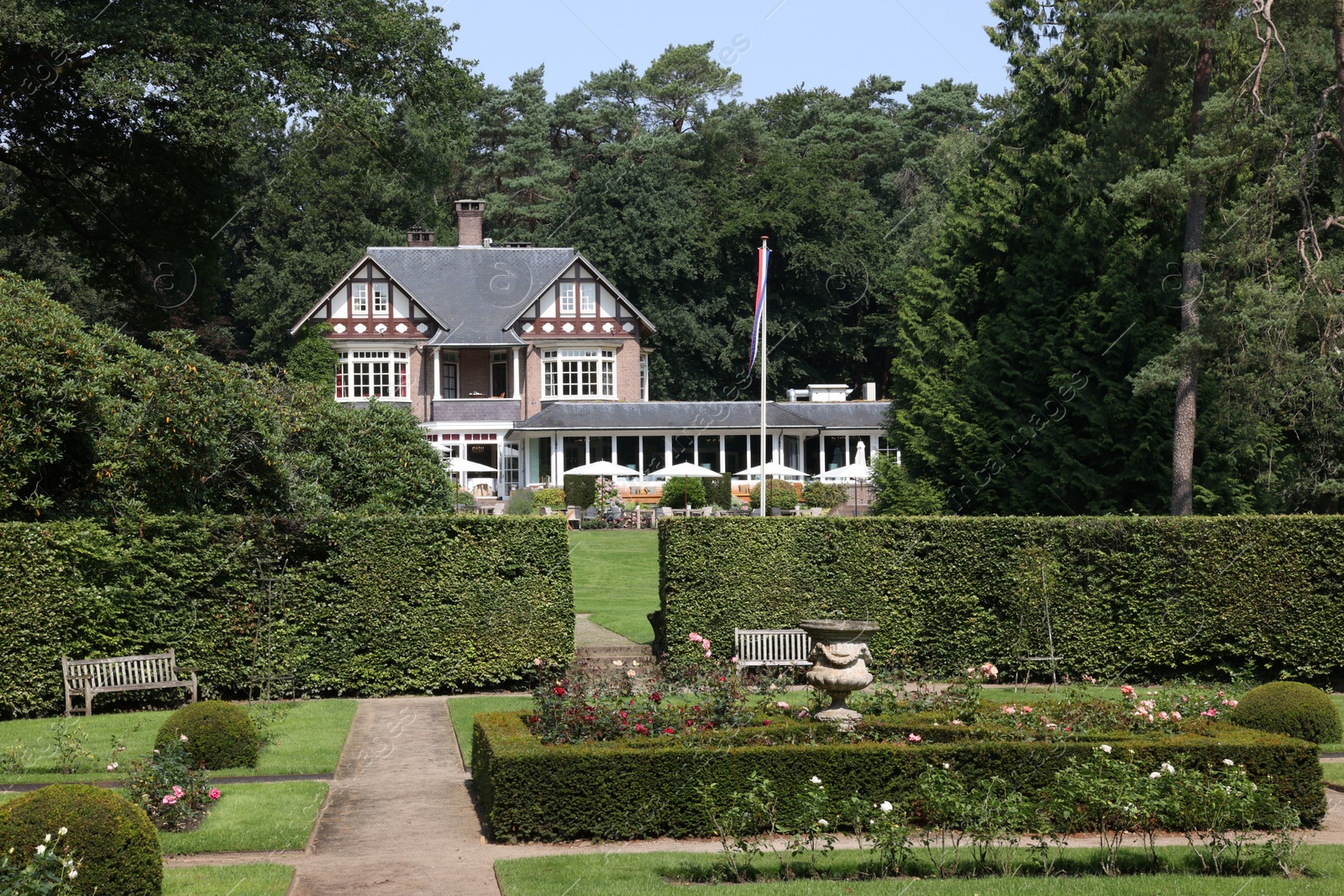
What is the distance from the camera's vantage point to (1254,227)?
66.7 feet

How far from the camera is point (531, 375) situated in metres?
50.0

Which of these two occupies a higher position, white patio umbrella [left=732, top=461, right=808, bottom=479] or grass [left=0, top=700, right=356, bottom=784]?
white patio umbrella [left=732, top=461, right=808, bottom=479]

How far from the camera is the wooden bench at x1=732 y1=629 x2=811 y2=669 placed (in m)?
16.5

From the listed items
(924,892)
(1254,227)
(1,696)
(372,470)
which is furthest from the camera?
(1254,227)

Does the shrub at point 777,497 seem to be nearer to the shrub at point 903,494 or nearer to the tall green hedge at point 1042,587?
the shrub at point 903,494

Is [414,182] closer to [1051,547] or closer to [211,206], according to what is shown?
[211,206]

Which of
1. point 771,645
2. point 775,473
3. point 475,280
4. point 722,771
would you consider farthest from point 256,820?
point 475,280

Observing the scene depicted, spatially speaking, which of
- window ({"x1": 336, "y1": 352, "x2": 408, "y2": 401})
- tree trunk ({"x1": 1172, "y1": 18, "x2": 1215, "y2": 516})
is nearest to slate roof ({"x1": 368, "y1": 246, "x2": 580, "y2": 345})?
window ({"x1": 336, "y1": 352, "x2": 408, "y2": 401})

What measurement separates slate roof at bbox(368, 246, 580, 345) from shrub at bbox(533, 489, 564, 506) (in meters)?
10.8

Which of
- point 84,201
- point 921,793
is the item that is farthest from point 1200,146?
point 84,201

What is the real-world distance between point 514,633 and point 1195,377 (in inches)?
538

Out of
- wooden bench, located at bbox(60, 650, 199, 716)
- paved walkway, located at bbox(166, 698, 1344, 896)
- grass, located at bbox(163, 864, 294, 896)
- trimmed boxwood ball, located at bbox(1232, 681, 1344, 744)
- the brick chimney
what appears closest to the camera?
grass, located at bbox(163, 864, 294, 896)

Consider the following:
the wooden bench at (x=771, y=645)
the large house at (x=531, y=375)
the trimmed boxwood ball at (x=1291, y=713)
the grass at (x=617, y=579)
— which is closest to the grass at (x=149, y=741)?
the wooden bench at (x=771, y=645)

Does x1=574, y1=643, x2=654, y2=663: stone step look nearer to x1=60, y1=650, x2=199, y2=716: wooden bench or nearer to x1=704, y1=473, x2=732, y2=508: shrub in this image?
x1=60, y1=650, x2=199, y2=716: wooden bench
